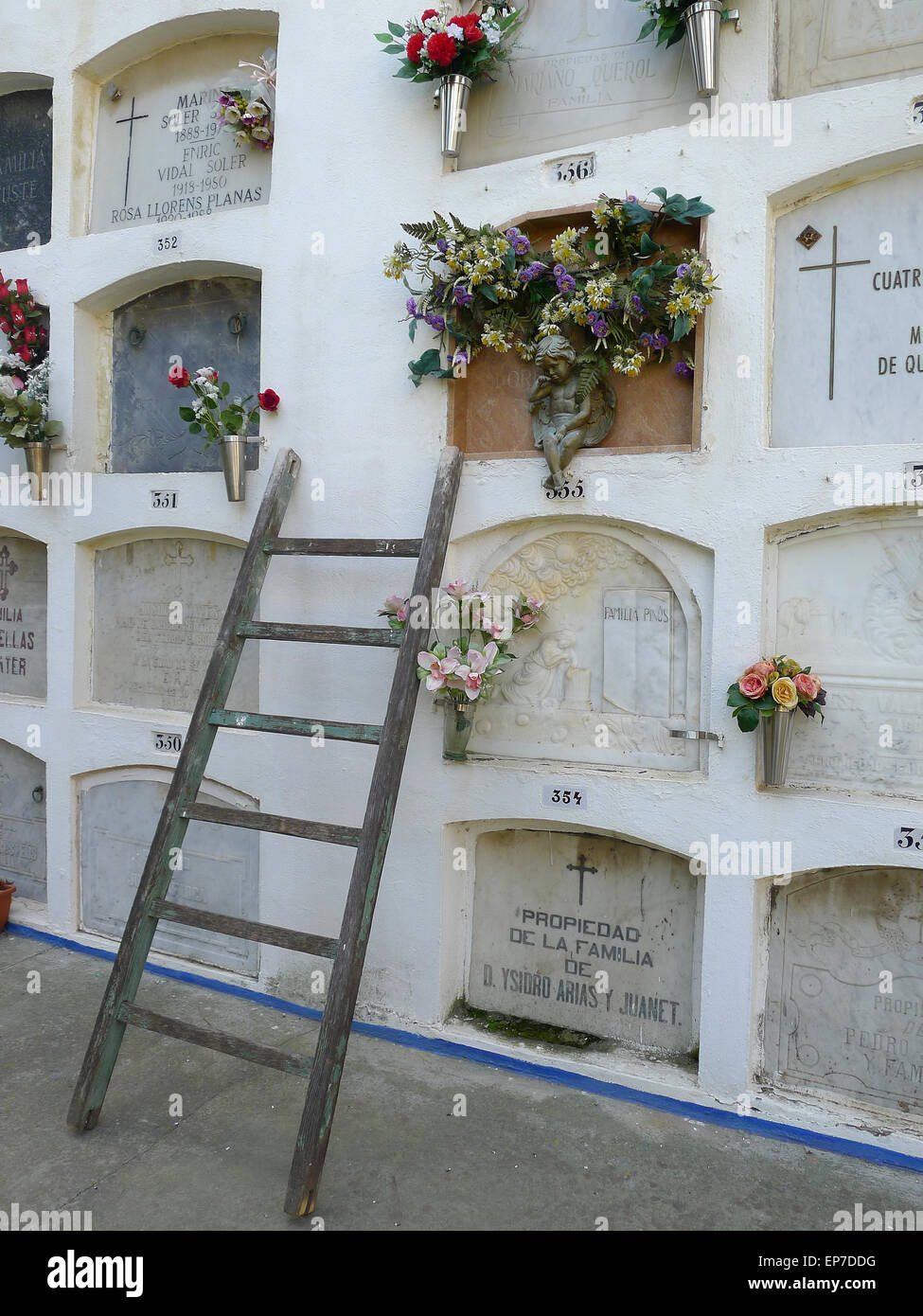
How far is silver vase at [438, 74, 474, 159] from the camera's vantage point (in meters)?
3.23

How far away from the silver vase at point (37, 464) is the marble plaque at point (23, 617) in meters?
0.28

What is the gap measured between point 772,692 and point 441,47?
232 cm

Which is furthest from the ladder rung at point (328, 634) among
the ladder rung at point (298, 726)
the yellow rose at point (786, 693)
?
the yellow rose at point (786, 693)

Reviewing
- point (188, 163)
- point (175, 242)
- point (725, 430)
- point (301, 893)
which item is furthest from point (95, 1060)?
point (188, 163)

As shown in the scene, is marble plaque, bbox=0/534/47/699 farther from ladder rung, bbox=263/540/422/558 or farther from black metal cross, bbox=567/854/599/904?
black metal cross, bbox=567/854/599/904

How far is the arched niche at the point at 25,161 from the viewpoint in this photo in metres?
4.55

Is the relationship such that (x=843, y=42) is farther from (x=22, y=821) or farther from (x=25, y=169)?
(x=22, y=821)

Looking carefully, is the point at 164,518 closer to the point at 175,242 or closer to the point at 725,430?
the point at 175,242

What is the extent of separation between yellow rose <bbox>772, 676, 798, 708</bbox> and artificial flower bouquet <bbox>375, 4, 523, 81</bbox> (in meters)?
2.27

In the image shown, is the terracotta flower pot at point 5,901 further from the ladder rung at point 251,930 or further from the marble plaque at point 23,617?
the ladder rung at point 251,930

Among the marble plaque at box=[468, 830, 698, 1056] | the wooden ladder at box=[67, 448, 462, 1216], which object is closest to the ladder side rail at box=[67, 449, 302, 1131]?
the wooden ladder at box=[67, 448, 462, 1216]

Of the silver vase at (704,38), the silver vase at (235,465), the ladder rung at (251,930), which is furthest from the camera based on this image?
the silver vase at (235,465)

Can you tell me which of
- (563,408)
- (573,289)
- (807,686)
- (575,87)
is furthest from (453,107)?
(807,686)

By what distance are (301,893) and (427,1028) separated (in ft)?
2.27
